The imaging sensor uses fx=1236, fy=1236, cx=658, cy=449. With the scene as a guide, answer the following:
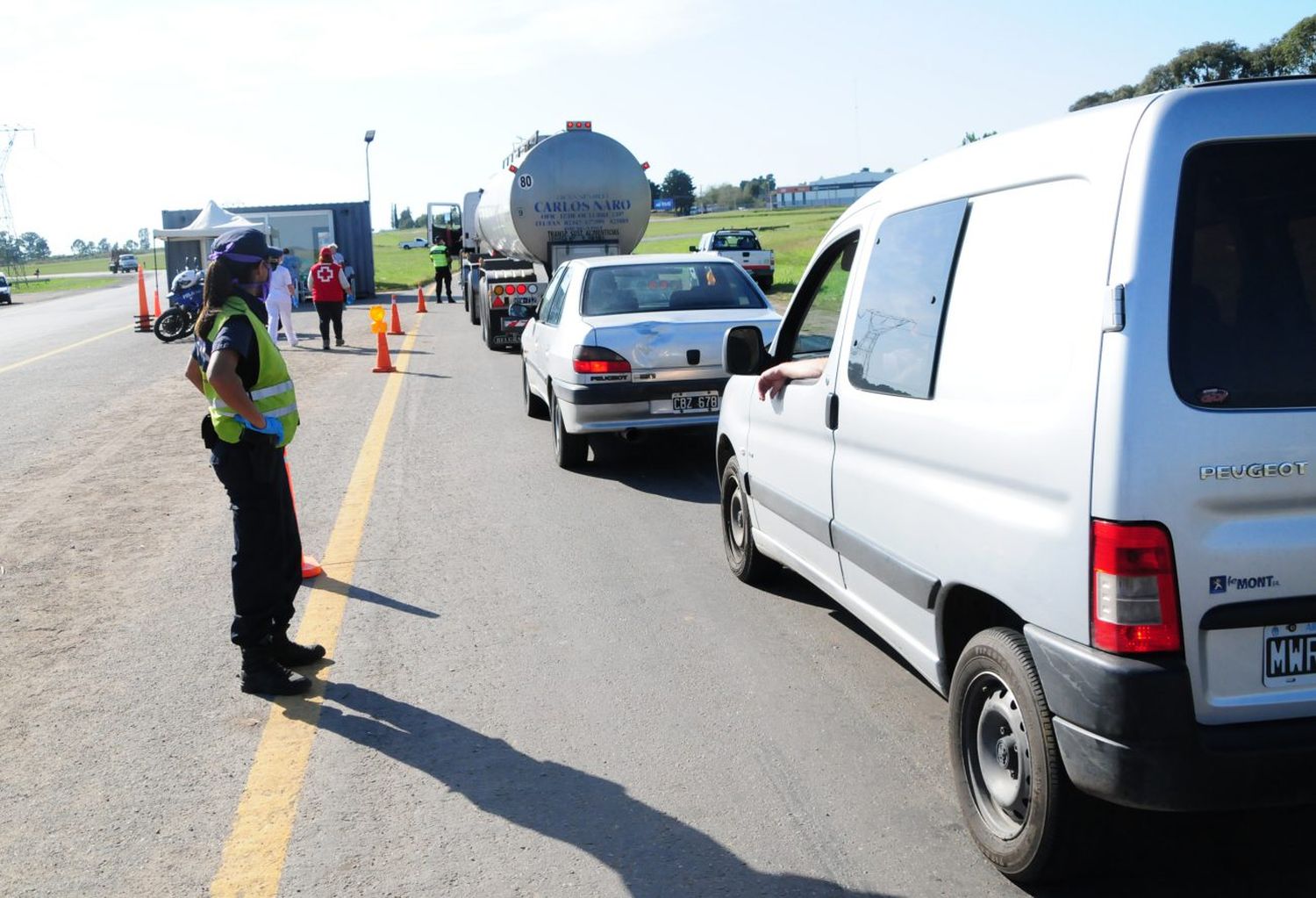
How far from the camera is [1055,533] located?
3.17 meters

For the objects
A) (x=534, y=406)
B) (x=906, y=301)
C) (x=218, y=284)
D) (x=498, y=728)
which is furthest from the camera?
(x=534, y=406)

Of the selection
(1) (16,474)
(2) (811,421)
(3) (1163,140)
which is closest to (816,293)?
(2) (811,421)

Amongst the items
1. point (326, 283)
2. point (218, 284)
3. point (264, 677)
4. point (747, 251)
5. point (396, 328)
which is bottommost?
point (264, 677)

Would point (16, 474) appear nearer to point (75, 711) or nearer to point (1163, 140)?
point (75, 711)

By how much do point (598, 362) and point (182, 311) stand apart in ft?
59.4

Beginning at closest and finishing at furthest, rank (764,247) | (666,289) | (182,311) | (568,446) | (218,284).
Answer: (218,284)
(568,446)
(666,289)
(182,311)
(764,247)

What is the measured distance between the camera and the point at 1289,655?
3066 mm

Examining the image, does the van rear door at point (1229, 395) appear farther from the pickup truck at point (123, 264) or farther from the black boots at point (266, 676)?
the pickup truck at point (123, 264)

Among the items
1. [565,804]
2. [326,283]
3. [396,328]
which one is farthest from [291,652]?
[396,328]

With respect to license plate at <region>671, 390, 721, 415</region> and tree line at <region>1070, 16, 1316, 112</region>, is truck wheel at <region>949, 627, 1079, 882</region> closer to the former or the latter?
license plate at <region>671, 390, 721, 415</region>

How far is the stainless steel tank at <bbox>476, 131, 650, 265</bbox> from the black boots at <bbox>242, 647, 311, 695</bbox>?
15727 millimetres

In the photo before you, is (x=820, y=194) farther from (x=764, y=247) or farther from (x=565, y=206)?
(x=565, y=206)

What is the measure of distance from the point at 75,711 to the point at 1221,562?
172 inches

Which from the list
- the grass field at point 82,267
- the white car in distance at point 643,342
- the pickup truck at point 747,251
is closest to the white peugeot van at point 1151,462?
the white car in distance at point 643,342
